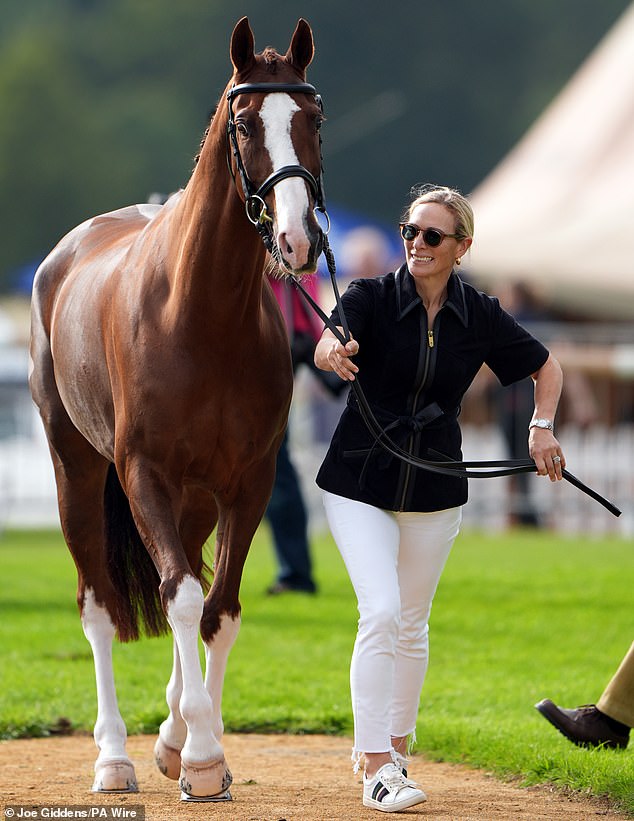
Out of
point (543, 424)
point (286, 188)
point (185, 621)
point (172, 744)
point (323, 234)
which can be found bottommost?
point (172, 744)

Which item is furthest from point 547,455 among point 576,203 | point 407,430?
point 576,203

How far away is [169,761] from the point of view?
18.6 ft

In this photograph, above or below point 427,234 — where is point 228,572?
below

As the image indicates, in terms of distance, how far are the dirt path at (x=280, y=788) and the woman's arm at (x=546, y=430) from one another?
107 cm

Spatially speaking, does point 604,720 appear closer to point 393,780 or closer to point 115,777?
point 393,780

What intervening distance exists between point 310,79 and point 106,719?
5794 centimetres

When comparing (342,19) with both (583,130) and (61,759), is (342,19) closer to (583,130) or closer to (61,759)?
(583,130)

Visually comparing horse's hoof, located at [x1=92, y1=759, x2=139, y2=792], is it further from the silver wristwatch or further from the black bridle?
the silver wristwatch

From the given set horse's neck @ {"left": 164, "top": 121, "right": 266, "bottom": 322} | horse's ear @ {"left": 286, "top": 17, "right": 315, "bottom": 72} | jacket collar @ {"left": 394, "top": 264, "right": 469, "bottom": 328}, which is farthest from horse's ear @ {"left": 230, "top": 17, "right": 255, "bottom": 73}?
jacket collar @ {"left": 394, "top": 264, "right": 469, "bottom": 328}

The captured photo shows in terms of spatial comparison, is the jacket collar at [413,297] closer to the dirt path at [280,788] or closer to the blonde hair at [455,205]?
the blonde hair at [455,205]

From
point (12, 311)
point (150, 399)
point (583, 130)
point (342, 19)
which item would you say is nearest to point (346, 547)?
point (150, 399)

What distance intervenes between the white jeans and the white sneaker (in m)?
0.08

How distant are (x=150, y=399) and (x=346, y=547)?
0.80 metres

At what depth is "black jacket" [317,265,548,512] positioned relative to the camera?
17.5 feet
